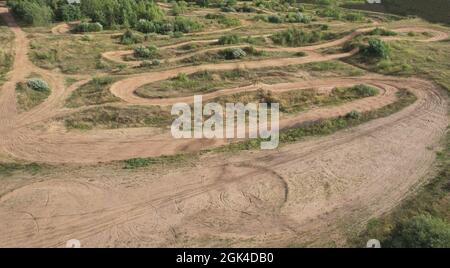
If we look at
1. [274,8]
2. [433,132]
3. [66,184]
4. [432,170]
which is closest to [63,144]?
[66,184]

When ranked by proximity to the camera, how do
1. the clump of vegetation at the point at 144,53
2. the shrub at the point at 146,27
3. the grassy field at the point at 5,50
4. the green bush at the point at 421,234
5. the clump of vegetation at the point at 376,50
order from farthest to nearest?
the shrub at the point at 146,27, the clump of vegetation at the point at 376,50, the clump of vegetation at the point at 144,53, the grassy field at the point at 5,50, the green bush at the point at 421,234

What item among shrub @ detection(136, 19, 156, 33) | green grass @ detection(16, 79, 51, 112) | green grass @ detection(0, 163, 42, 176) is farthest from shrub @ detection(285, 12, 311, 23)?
green grass @ detection(0, 163, 42, 176)

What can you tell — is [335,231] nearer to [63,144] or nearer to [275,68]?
[63,144]

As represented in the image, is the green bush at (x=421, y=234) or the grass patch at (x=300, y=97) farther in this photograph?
the grass patch at (x=300, y=97)

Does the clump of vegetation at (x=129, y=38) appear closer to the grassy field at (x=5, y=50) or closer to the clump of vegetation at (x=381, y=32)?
the grassy field at (x=5, y=50)

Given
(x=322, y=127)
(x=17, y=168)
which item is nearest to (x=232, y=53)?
(x=322, y=127)

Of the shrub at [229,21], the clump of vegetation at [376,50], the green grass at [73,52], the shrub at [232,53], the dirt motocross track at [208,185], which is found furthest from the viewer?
the shrub at [229,21]

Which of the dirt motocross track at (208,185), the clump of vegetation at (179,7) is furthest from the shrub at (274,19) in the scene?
the dirt motocross track at (208,185)

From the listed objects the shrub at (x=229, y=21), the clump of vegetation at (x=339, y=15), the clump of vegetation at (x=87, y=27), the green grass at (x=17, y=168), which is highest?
the clump of vegetation at (x=339, y=15)
